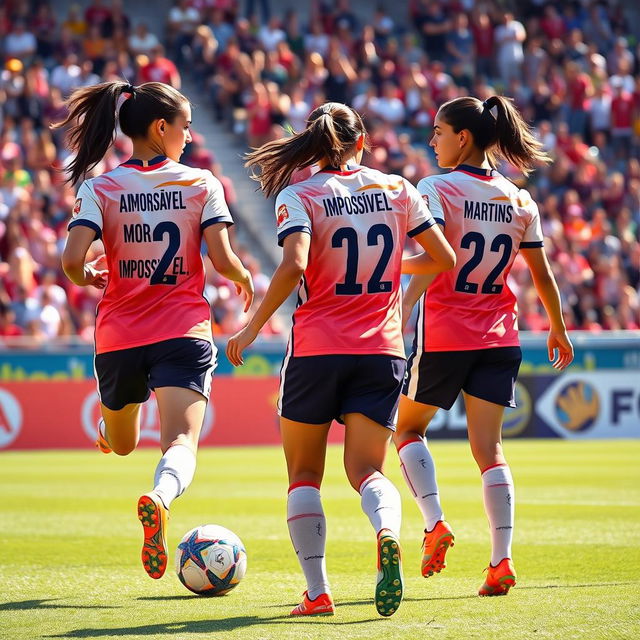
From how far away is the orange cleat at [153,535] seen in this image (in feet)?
17.1

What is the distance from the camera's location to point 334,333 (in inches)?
216

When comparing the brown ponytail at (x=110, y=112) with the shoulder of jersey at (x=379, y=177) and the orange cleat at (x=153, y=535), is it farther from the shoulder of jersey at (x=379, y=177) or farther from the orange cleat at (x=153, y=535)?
the orange cleat at (x=153, y=535)

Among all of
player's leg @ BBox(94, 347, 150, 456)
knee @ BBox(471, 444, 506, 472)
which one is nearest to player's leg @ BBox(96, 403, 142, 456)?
player's leg @ BBox(94, 347, 150, 456)

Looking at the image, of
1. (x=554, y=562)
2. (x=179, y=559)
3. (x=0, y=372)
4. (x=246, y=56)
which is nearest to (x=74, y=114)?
(x=179, y=559)

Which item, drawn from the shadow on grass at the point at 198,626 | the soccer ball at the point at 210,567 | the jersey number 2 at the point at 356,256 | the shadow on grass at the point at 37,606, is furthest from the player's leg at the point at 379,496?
the shadow on grass at the point at 37,606

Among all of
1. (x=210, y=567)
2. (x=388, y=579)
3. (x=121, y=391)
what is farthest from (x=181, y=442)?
(x=388, y=579)

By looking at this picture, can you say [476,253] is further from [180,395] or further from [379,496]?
[180,395]

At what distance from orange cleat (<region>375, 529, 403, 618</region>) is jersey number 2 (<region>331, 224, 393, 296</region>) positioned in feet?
3.65

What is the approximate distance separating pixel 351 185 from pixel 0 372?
12252mm

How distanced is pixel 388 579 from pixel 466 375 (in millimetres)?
1584

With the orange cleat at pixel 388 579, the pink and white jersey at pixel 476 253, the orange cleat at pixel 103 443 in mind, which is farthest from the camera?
the orange cleat at pixel 103 443

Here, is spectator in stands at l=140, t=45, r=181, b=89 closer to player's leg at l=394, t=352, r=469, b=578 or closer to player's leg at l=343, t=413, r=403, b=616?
player's leg at l=394, t=352, r=469, b=578

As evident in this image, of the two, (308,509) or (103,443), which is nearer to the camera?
(308,509)

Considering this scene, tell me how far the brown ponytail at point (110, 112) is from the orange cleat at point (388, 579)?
2.35 meters
